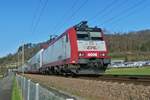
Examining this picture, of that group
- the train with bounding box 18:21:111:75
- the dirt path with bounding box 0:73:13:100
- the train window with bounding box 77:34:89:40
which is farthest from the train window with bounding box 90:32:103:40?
the dirt path with bounding box 0:73:13:100

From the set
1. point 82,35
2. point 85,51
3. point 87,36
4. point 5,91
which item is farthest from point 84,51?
point 5,91

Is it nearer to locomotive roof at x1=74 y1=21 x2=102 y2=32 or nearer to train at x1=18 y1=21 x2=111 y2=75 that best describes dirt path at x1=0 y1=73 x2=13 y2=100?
train at x1=18 y1=21 x2=111 y2=75

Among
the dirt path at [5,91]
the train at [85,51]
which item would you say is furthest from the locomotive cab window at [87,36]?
the dirt path at [5,91]

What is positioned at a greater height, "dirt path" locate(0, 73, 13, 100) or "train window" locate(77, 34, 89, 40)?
"train window" locate(77, 34, 89, 40)

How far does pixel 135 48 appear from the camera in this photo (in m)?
91.9

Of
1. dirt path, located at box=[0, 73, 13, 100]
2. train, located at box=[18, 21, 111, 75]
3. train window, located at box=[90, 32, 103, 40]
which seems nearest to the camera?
dirt path, located at box=[0, 73, 13, 100]

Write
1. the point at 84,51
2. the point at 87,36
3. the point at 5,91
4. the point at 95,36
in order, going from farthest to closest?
1. the point at 5,91
2. the point at 95,36
3. the point at 87,36
4. the point at 84,51

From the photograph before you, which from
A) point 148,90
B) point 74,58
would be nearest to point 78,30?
point 74,58

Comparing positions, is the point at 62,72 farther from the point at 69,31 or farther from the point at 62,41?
the point at 69,31

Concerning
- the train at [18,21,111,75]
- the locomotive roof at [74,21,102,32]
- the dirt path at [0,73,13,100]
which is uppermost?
the locomotive roof at [74,21,102,32]

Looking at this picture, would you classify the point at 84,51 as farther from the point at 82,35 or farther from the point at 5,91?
the point at 5,91

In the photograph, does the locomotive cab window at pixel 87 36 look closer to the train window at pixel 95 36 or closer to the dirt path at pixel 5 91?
the train window at pixel 95 36

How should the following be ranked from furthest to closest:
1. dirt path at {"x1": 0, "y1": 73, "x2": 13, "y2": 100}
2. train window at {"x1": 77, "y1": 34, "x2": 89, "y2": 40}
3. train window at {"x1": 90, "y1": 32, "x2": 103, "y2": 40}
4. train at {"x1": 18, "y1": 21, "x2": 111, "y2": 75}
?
1. train window at {"x1": 90, "y1": 32, "x2": 103, "y2": 40}
2. train window at {"x1": 77, "y1": 34, "x2": 89, "y2": 40}
3. train at {"x1": 18, "y1": 21, "x2": 111, "y2": 75}
4. dirt path at {"x1": 0, "y1": 73, "x2": 13, "y2": 100}

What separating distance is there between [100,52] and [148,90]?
18013 millimetres
